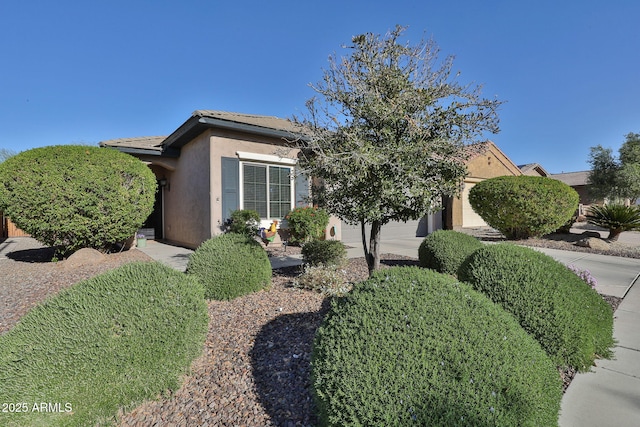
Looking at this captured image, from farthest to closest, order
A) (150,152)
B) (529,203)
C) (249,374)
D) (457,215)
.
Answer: (457,215)
(150,152)
(529,203)
(249,374)

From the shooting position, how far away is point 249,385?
229cm

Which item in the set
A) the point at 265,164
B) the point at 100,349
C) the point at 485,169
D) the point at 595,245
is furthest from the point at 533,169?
the point at 100,349

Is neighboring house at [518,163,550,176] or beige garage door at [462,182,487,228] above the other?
neighboring house at [518,163,550,176]

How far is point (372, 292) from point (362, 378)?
0.57m

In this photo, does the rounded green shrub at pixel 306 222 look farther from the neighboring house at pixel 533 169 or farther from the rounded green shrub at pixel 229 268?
the neighboring house at pixel 533 169

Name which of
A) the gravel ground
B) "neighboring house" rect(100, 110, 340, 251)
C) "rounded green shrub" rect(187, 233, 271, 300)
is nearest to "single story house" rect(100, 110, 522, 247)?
"neighboring house" rect(100, 110, 340, 251)

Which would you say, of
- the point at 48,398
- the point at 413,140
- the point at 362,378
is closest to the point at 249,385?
the point at 362,378

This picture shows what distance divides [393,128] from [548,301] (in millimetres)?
2391

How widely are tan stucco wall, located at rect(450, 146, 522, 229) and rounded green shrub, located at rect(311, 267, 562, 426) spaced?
13.7 m

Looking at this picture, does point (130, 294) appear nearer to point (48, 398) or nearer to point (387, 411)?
point (48, 398)

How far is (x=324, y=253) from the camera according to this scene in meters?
5.50

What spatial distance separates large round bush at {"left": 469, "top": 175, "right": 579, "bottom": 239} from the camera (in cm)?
932

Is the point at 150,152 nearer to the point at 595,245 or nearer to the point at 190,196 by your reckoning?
the point at 190,196

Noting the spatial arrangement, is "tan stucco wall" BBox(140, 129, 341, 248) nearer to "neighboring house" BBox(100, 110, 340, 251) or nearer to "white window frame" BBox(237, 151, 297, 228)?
"neighboring house" BBox(100, 110, 340, 251)
